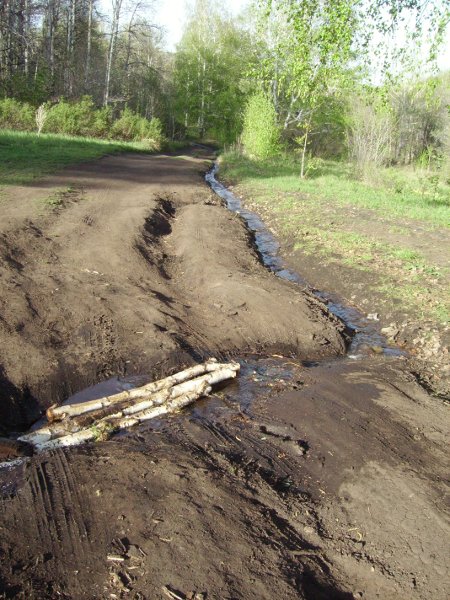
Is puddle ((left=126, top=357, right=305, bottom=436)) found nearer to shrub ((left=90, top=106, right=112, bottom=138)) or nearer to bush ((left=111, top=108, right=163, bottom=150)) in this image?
bush ((left=111, top=108, right=163, bottom=150))

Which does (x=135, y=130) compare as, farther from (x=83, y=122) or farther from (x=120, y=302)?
(x=120, y=302)

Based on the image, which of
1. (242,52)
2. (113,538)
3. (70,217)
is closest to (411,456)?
(113,538)

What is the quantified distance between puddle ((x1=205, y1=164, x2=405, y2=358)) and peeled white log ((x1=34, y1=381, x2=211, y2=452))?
289cm

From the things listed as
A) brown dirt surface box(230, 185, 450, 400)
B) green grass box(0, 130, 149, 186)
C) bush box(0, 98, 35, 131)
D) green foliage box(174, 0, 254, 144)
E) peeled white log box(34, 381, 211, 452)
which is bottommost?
peeled white log box(34, 381, 211, 452)

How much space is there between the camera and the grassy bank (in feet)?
Result: 32.5

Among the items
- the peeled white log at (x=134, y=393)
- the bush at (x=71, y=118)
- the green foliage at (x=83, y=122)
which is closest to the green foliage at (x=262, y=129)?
the green foliage at (x=83, y=122)

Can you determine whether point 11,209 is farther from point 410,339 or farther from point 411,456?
point 411,456

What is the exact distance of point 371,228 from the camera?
14664 mm

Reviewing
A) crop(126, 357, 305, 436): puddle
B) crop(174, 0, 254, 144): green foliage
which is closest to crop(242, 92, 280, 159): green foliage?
crop(174, 0, 254, 144): green foliage

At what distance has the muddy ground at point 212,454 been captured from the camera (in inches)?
138

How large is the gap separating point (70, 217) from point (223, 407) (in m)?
8.09

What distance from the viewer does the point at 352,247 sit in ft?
41.1

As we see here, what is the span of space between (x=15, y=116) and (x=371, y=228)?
2164 cm

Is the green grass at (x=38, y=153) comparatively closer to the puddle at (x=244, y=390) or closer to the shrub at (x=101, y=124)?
the shrub at (x=101, y=124)
